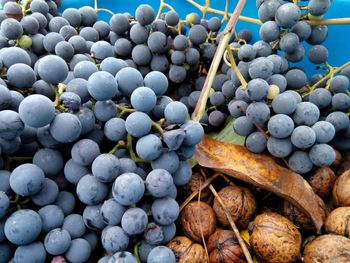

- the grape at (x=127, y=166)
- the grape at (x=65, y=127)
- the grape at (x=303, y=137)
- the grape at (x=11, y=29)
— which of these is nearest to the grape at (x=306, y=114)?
the grape at (x=303, y=137)

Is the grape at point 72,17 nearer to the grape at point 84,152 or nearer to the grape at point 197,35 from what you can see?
the grape at point 197,35

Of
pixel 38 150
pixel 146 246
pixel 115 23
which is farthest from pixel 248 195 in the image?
pixel 115 23

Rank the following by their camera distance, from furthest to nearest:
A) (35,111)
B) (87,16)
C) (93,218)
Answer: (87,16) < (93,218) < (35,111)

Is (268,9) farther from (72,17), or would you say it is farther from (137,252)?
(137,252)

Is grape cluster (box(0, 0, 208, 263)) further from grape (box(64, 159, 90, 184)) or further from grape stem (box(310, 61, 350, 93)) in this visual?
grape stem (box(310, 61, 350, 93))

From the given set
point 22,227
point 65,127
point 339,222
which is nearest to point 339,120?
point 339,222

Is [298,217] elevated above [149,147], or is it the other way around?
[149,147]

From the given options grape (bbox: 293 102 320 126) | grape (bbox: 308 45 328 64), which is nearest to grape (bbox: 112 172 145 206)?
grape (bbox: 293 102 320 126)
